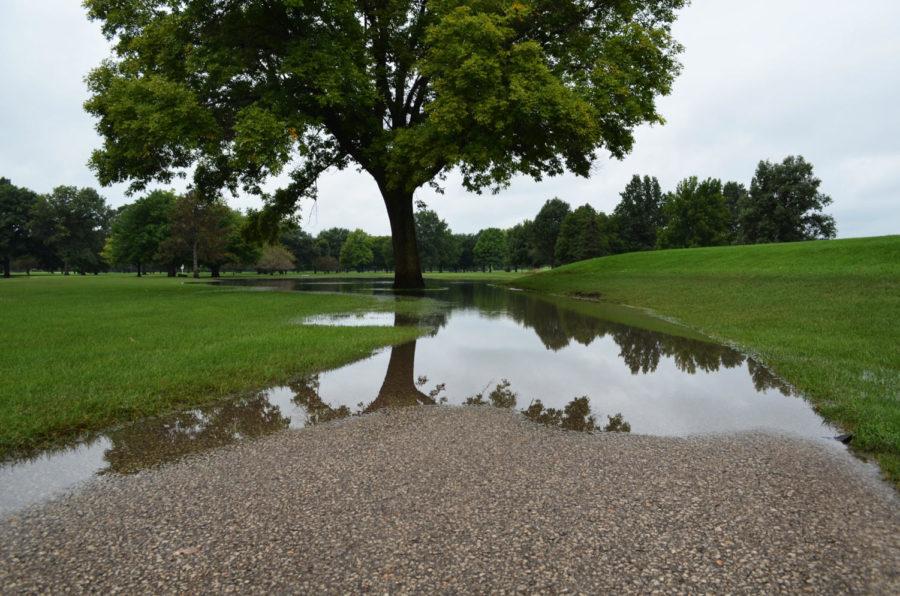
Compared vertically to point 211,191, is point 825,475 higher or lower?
lower

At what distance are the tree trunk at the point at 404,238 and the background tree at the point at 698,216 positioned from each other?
198ft

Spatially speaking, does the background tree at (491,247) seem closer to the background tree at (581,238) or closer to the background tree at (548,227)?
the background tree at (548,227)

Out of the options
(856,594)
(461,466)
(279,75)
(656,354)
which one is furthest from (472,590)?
(279,75)

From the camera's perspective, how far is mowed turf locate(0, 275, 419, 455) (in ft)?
20.1

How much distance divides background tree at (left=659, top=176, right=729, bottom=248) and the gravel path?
80.1m

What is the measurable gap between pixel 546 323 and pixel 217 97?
20083 millimetres

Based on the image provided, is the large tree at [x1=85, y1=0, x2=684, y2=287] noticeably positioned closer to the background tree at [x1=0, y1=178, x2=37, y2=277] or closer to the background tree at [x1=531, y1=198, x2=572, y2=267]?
the background tree at [x1=0, y1=178, x2=37, y2=277]

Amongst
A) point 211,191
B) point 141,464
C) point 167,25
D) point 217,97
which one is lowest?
point 141,464

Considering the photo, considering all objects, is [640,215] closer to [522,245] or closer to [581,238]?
[581,238]

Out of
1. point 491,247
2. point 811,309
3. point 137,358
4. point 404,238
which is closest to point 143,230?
point 404,238

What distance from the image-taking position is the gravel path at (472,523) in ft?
9.96

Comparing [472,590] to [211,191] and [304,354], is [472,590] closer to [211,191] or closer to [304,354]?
[304,354]

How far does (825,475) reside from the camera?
456 centimetres

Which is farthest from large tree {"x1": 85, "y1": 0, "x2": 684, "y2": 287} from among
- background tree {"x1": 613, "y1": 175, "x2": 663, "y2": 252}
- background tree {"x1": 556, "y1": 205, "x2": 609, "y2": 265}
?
background tree {"x1": 613, "y1": 175, "x2": 663, "y2": 252}
